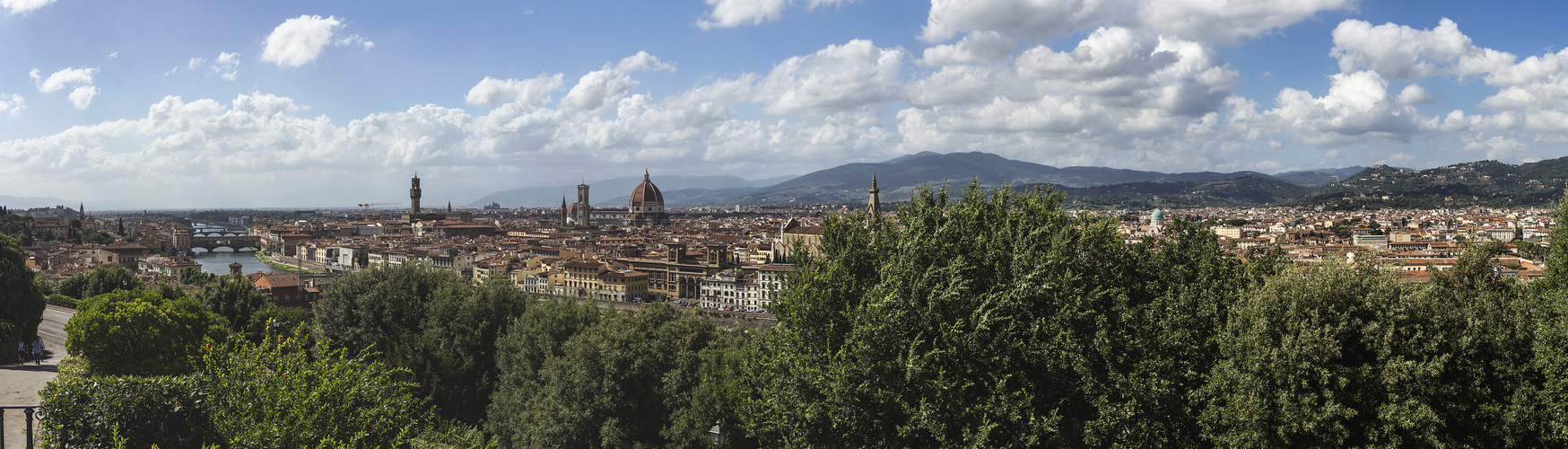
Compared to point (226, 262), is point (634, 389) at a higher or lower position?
higher

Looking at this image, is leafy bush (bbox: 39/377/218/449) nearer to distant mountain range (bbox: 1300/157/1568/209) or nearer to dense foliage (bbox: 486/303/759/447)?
dense foliage (bbox: 486/303/759/447)

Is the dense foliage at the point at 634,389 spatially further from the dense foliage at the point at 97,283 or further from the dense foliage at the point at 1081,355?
the dense foliage at the point at 97,283

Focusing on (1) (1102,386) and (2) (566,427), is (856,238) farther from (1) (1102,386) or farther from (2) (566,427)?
(2) (566,427)

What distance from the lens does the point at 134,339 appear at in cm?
1842

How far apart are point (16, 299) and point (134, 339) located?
559cm

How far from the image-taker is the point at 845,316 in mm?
10492

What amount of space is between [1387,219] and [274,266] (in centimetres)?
13487

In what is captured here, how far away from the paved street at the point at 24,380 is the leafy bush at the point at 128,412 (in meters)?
2.92

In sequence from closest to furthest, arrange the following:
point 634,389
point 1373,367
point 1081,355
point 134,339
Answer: point 1373,367, point 1081,355, point 634,389, point 134,339

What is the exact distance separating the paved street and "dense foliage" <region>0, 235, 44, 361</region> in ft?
1.68

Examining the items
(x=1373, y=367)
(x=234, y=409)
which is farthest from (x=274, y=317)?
(x=1373, y=367)

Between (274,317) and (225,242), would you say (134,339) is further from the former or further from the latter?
(225,242)

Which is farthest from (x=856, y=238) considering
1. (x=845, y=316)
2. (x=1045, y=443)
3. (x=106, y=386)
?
(x=106, y=386)

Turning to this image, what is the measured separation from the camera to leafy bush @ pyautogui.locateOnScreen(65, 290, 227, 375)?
18000 millimetres
